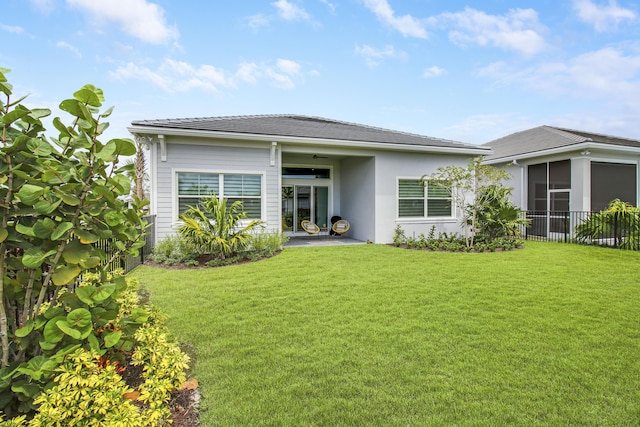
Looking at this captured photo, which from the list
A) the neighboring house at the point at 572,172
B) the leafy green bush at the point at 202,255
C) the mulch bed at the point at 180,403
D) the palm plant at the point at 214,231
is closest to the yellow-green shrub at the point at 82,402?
the mulch bed at the point at 180,403

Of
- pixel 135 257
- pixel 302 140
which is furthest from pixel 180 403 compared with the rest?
pixel 302 140

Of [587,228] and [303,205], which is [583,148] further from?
[303,205]

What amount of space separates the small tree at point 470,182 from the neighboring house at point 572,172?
53.8 inches

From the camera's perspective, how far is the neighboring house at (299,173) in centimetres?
916

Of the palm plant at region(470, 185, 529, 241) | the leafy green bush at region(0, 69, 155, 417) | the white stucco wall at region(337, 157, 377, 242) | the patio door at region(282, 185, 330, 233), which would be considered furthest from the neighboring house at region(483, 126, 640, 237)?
the leafy green bush at region(0, 69, 155, 417)

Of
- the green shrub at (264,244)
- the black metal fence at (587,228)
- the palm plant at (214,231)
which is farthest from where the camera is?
the black metal fence at (587,228)

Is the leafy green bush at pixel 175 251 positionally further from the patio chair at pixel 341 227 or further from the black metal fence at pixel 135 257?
the patio chair at pixel 341 227

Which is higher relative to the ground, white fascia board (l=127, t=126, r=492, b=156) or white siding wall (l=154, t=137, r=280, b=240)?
white fascia board (l=127, t=126, r=492, b=156)

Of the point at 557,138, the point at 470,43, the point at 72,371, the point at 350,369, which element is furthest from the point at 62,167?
the point at 557,138

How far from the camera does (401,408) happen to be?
92.0 inches

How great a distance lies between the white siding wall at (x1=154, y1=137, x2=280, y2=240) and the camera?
9.09 meters

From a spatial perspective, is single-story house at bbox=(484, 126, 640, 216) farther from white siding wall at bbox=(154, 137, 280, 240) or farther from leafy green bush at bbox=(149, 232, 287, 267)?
leafy green bush at bbox=(149, 232, 287, 267)

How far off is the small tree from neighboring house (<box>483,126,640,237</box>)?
4.48 ft

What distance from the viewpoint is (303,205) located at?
13680 mm
